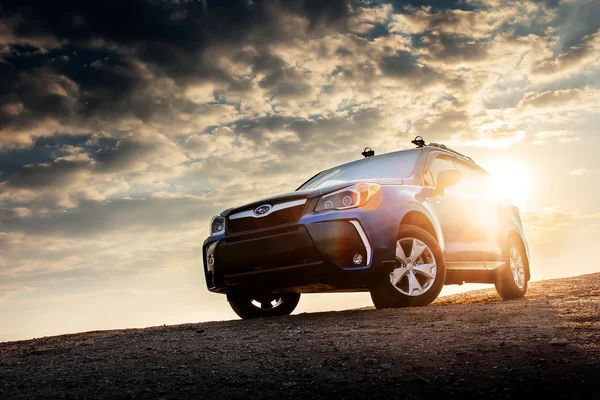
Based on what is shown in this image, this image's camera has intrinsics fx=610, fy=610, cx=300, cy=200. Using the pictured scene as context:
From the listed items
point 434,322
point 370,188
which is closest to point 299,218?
point 370,188

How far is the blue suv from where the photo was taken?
5.73m

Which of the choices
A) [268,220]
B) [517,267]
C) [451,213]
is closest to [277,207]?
[268,220]

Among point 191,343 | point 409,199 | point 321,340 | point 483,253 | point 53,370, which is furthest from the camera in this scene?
point 483,253

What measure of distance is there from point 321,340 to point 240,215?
87.6 inches

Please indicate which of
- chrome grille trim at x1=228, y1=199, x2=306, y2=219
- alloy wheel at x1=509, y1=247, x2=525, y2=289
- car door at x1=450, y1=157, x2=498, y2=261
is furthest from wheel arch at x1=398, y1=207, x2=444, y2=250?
alloy wheel at x1=509, y1=247, x2=525, y2=289

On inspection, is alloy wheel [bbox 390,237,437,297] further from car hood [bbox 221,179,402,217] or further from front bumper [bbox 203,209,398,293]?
car hood [bbox 221,179,402,217]

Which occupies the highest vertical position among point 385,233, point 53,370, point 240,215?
point 240,215

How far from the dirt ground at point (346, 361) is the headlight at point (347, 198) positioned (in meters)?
1.08

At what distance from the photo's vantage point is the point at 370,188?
19.4 ft

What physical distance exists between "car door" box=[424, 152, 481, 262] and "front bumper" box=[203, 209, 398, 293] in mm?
1119

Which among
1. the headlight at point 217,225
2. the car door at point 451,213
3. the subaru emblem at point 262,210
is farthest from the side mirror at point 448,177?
the headlight at point 217,225

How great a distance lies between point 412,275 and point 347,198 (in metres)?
1.09

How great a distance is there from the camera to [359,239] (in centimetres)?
570

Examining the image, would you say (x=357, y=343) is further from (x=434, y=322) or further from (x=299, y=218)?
(x=299, y=218)
